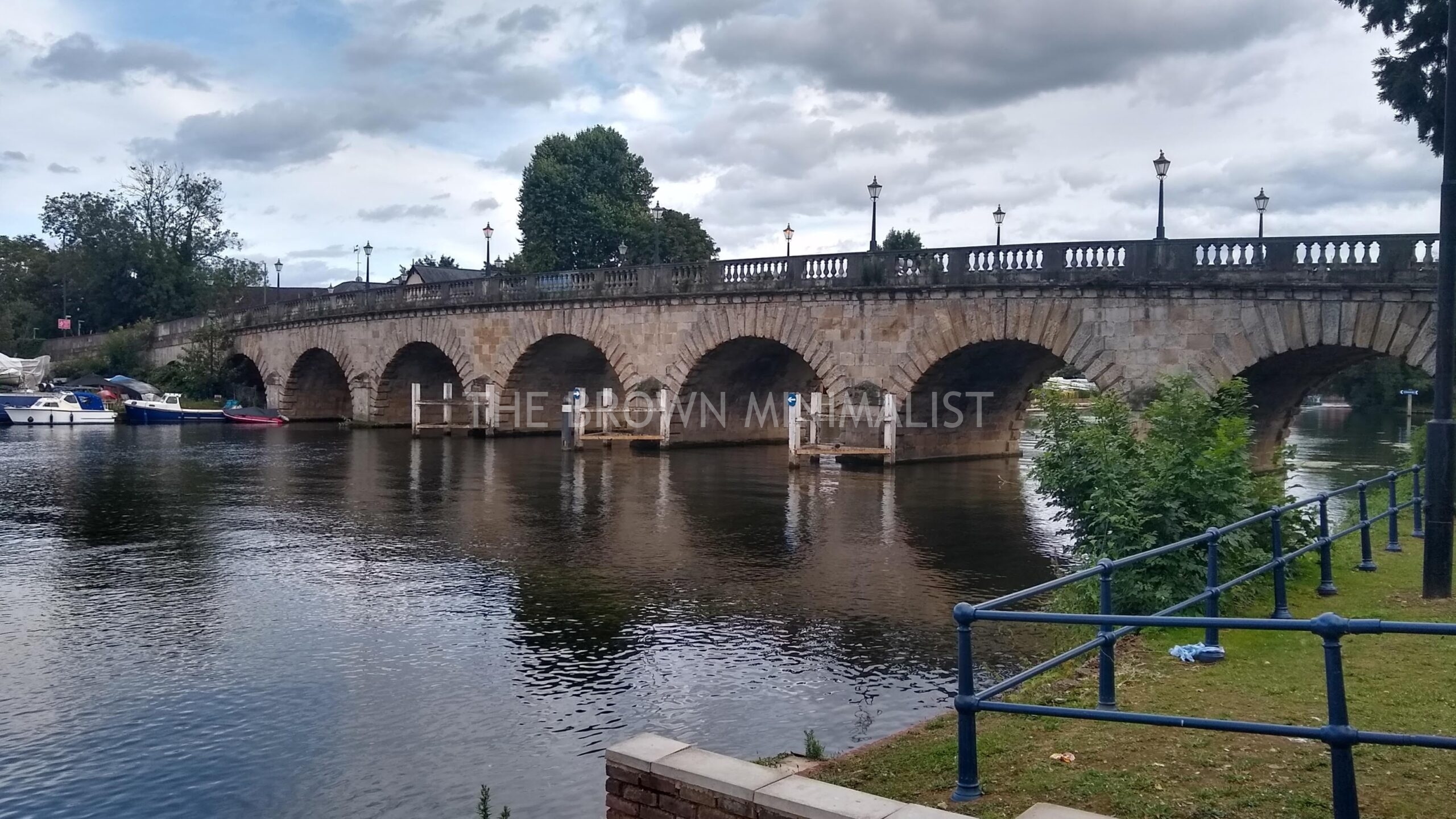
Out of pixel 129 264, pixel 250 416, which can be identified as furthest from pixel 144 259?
pixel 250 416

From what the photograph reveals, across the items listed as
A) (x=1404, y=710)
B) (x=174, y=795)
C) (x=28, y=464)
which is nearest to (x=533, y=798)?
(x=174, y=795)

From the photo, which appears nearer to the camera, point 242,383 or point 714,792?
point 714,792

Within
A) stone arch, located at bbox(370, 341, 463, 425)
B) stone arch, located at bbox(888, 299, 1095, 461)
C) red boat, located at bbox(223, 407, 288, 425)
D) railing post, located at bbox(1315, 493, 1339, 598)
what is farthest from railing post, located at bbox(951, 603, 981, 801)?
red boat, located at bbox(223, 407, 288, 425)

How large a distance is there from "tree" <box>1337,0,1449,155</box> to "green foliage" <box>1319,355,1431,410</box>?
1789 inches

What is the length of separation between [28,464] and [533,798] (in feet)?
80.2

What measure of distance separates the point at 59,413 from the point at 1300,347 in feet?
132

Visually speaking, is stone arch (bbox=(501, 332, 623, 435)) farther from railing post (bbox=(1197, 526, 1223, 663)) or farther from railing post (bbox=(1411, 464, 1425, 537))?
railing post (bbox=(1197, 526, 1223, 663))

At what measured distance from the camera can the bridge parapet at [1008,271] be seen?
18.8m

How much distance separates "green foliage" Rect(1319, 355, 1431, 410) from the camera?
63.3 meters

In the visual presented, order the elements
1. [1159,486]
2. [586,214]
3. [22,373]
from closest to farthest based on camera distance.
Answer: [1159,486], [22,373], [586,214]

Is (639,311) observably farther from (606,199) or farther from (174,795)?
(606,199)

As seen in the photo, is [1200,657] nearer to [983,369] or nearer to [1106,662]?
Result: [1106,662]

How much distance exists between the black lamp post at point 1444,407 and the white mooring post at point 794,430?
57.7 ft

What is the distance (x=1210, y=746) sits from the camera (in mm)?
5953
